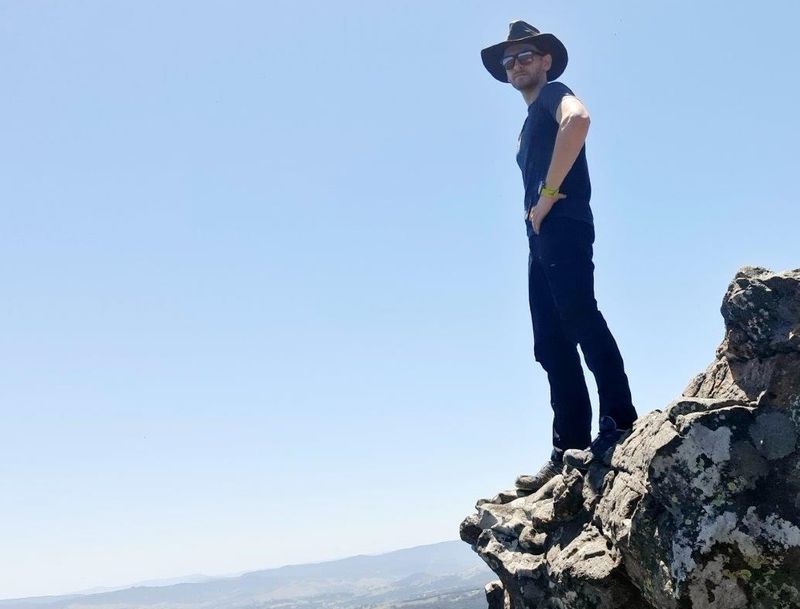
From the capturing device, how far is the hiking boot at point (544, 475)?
9141 mm

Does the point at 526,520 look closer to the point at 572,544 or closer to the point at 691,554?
the point at 572,544

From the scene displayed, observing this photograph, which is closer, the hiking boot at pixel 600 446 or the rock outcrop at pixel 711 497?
the rock outcrop at pixel 711 497

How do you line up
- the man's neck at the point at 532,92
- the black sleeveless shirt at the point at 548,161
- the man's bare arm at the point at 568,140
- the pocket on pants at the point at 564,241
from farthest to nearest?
1. the man's neck at the point at 532,92
2. the black sleeveless shirt at the point at 548,161
3. the pocket on pants at the point at 564,241
4. the man's bare arm at the point at 568,140

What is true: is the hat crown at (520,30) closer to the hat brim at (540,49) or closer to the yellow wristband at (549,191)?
the hat brim at (540,49)

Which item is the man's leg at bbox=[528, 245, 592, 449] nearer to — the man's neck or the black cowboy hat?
the man's neck

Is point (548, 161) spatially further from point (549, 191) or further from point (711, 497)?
point (711, 497)

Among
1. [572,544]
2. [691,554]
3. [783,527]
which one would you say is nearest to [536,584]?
[572,544]

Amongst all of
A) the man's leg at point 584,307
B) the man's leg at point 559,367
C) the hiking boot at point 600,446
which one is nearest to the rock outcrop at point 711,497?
the hiking boot at point 600,446

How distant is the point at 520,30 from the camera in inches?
374

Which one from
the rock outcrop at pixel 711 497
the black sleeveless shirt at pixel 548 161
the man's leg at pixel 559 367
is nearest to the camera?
the rock outcrop at pixel 711 497

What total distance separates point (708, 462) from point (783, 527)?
73 cm

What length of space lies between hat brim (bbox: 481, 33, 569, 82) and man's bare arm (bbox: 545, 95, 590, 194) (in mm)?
1840

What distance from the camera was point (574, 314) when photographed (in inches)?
318

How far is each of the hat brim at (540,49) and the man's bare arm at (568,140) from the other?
1840 millimetres
